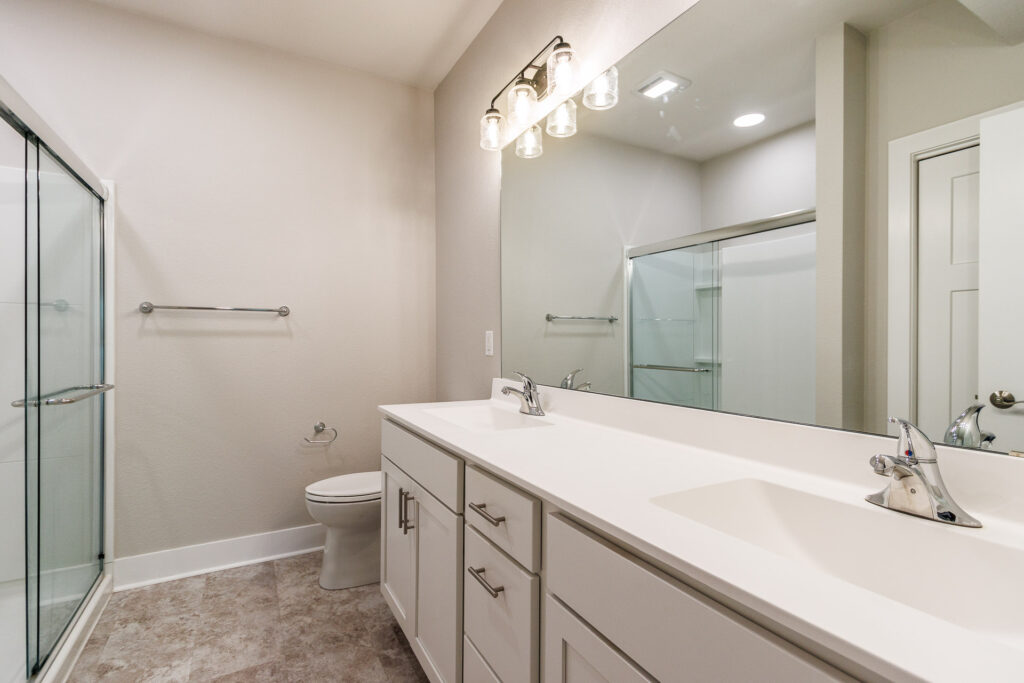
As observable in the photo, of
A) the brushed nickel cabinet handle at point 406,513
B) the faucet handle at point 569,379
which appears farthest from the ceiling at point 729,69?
the brushed nickel cabinet handle at point 406,513

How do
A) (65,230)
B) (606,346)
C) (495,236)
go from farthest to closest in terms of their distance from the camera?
(495,236) < (65,230) < (606,346)

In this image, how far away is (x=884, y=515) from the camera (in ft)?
2.42

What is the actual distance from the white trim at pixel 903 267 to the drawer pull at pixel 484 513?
0.73 metres

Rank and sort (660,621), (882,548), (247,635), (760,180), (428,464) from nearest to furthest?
(660,621), (882,548), (760,180), (428,464), (247,635)

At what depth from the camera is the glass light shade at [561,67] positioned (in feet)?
5.10

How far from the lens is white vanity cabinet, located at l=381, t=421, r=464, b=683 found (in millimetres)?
1206

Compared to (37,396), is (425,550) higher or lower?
lower

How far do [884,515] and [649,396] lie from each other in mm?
665

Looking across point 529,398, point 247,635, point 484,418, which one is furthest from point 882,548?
point 247,635

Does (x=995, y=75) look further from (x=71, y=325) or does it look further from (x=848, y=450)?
(x=71, y=325)

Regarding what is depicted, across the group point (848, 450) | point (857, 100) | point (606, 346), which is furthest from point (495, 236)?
point (848, 450)

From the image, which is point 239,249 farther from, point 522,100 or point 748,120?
point 748,120

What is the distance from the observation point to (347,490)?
2.08 meters

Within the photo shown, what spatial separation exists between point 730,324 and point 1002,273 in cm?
50
